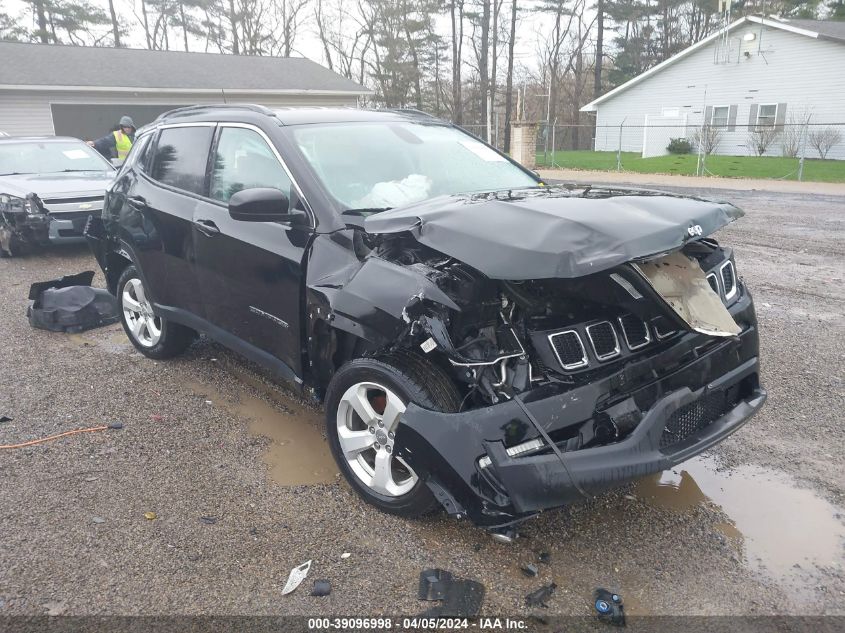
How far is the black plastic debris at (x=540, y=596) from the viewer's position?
2.71 metres

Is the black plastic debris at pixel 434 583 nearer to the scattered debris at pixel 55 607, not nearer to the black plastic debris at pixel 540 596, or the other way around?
the black plastic debris at pixel 540 596

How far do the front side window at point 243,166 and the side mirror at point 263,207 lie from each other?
20 cm

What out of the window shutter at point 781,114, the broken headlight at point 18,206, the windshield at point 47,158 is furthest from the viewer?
the window shutter at point 781,114

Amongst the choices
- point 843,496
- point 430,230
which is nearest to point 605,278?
point 430,230

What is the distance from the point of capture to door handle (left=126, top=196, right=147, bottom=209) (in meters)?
4.93

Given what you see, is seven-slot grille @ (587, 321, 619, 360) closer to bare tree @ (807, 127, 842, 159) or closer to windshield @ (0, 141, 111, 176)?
windshield @ (0, 141, 111, 176)

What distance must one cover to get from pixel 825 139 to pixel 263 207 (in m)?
28.4

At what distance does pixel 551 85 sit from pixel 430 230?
4819 cm

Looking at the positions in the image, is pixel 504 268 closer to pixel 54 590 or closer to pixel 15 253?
pixel 54 590

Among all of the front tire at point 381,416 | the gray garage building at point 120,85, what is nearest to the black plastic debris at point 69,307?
the front tire at point 381,416

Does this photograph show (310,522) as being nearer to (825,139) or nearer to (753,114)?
(825,139)

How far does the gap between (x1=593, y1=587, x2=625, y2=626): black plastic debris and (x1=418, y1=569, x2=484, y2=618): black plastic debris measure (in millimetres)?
452

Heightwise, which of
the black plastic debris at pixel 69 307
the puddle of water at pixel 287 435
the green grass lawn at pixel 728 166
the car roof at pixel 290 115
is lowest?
the puddle of water at pixel 287 435

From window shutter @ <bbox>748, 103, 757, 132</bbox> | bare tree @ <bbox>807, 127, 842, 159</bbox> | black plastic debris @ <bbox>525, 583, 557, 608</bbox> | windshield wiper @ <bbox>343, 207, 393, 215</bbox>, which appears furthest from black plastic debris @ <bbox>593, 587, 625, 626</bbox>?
window shutter @ <bbox>748, 103, 757, 132</bbox>
